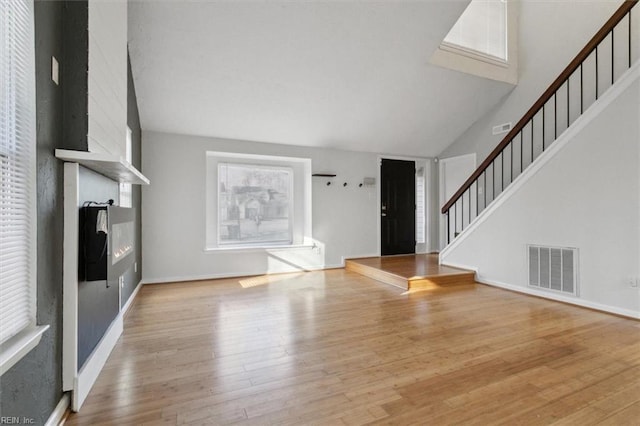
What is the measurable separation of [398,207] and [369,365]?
470cm

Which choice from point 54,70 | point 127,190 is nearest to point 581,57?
point 54,70

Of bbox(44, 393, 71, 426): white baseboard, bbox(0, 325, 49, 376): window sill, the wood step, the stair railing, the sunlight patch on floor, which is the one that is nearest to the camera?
bbox(0, 325, 49, 376): window sill

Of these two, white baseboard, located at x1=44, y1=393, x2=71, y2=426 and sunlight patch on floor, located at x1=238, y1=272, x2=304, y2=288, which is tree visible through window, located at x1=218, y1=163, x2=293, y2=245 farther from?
white baseboard, located at x1=44, y1=393, x2=71, y2=426

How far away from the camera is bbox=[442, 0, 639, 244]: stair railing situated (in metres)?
Answer: 3.57

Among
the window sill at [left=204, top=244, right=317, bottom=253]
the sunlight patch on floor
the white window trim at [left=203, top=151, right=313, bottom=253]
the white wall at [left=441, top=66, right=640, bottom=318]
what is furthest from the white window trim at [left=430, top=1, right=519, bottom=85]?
the sunlight patch on floor

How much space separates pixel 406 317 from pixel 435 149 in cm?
444

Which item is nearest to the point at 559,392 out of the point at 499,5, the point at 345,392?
the point at 345,392

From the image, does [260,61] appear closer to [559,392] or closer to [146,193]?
[146,193]

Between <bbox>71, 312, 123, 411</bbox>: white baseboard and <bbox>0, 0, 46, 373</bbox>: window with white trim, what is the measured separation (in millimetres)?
575

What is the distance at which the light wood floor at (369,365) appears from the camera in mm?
1602

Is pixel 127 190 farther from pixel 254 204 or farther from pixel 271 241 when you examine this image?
pixel 271 241

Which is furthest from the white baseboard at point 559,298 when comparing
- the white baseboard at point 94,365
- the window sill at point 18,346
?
the window sill at point 18,346

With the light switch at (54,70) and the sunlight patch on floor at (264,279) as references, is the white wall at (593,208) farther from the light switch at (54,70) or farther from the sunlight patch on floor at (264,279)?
the light switch at (54,70)

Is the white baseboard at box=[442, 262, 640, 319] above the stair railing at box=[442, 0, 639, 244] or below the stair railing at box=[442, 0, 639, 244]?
below
